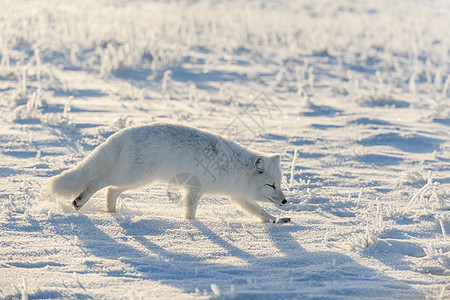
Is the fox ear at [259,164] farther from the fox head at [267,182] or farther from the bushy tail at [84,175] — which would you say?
the bushy tail at [84,175]

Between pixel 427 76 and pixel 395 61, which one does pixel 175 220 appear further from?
pixel 395 61

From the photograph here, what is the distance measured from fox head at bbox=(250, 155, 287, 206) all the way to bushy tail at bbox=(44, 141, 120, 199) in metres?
1.19

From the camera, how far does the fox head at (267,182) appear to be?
4277 millimetres

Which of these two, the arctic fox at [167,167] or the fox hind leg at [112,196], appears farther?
the fox hind leg at [112,196]

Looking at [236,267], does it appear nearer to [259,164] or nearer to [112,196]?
[259,164]

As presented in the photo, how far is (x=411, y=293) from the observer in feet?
10.0

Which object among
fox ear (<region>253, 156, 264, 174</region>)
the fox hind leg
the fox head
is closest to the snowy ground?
the fox hind leg

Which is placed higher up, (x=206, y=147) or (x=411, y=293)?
(x=206, y=147)

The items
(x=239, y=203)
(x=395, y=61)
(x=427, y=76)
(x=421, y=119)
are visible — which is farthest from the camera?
(x=395, y=61)

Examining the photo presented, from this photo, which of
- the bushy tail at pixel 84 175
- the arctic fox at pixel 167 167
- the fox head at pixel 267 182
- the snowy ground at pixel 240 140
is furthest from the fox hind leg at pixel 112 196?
the fox head at pixel 267 182

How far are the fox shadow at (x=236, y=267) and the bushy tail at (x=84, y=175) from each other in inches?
9.3

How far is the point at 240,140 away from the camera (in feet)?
21.3

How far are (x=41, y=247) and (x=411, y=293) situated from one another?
8.10 ft

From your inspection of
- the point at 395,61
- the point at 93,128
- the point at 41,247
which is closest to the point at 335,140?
the point at 93,128
